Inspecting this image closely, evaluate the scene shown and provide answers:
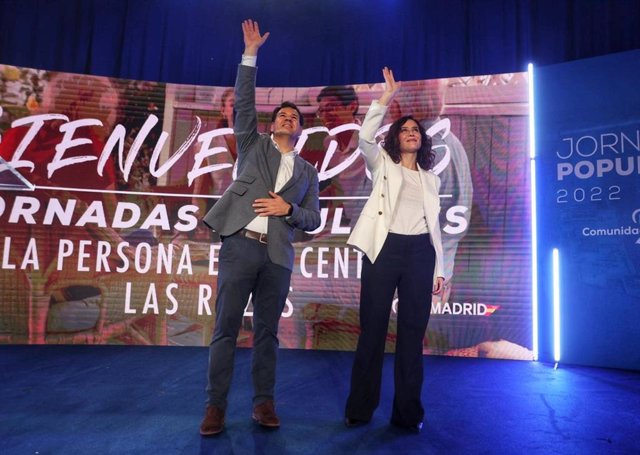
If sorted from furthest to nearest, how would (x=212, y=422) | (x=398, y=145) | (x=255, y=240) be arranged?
(x=398, y=145)
(x=255, y=240)
(x=212, y=422)

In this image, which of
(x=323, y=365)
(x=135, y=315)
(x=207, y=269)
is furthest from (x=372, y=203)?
(x=135, y=315)

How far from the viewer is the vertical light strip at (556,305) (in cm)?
323

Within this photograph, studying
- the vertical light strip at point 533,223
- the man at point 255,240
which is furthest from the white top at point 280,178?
the vertical light strip at point 533,223

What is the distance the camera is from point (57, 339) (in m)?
3.49

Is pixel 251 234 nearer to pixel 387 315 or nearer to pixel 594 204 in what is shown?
pixel 387 315

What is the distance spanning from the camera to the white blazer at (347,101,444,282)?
1.93 m

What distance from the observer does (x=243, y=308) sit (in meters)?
1.88

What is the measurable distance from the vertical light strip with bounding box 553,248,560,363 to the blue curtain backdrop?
61.7 inches

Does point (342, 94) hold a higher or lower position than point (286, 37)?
lower

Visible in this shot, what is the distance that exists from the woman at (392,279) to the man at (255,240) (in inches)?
12.2

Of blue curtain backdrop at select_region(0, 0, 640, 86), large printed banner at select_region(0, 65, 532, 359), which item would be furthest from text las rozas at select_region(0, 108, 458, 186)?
blue curtain backdrop at select_region(0, 0, 640, 86)

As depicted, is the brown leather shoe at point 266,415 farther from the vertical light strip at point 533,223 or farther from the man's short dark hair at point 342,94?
the man's short dark hair at point 342,94

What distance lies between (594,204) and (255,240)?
105 inches

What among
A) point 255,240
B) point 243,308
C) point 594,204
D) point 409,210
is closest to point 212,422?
point 243,308
